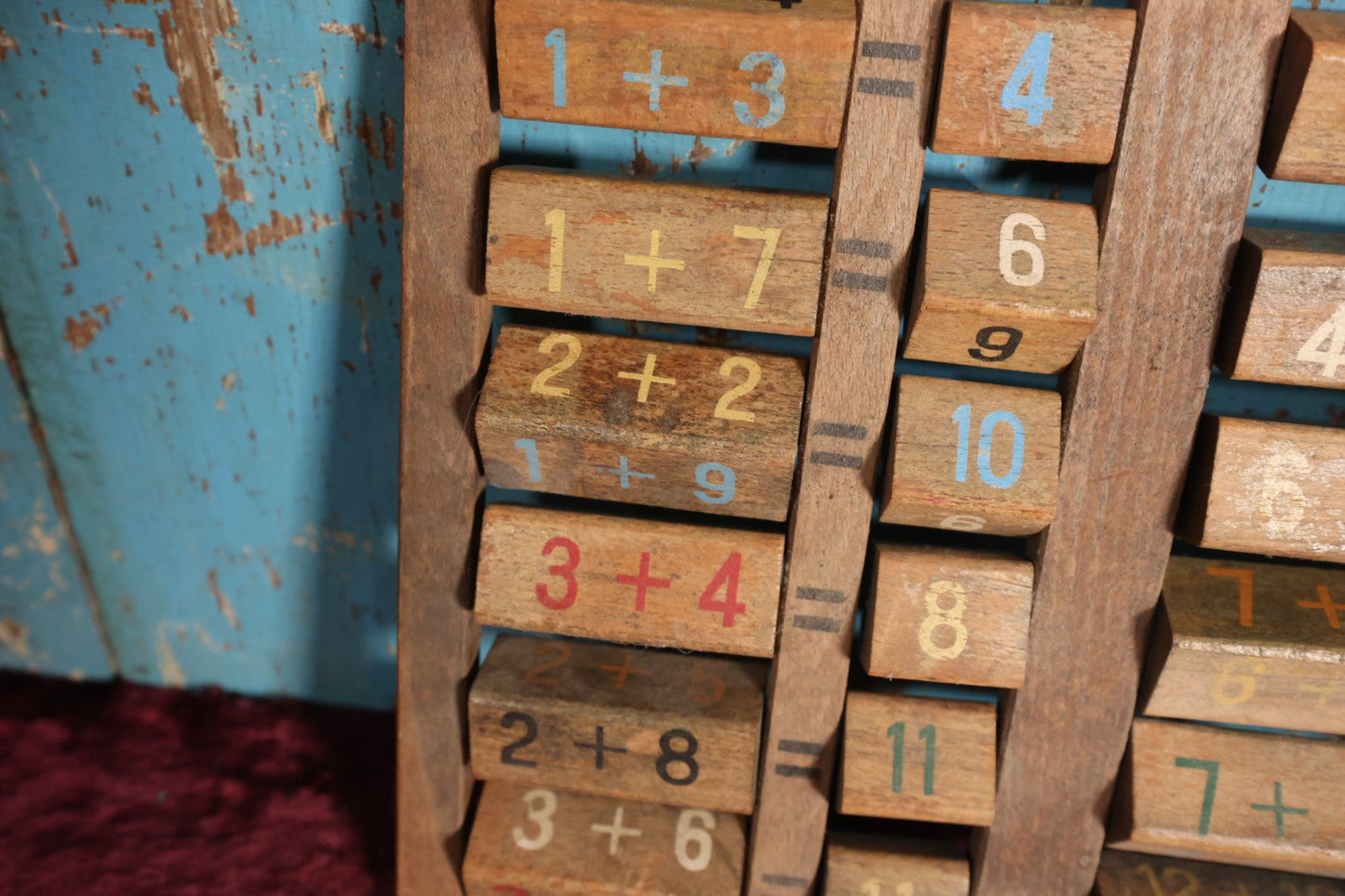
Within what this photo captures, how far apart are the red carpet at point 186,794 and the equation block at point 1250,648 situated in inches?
42.9

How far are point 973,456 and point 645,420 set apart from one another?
35cm

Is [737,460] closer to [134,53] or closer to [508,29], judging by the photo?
[508,29]

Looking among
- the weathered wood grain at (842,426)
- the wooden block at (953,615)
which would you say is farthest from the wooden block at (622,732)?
the wooden block at (953,615)

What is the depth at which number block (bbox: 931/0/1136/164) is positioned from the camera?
0.83 m

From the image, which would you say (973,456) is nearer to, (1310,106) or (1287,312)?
(1287,312)

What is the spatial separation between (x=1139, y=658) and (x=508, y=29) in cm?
97

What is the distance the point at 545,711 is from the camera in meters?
1.09

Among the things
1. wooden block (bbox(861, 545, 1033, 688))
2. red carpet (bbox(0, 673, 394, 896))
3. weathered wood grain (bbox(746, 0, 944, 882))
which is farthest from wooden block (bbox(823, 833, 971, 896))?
red carpet (bbox(0, 673, 394, 896))

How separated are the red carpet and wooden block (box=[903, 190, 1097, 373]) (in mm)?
1096

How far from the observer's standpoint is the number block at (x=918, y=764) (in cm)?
105

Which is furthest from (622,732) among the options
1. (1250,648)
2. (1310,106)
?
(1310,106)

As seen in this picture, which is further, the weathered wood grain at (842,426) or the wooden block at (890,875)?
the wooden block at (890,875)

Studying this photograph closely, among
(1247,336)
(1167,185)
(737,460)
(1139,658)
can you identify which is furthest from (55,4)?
(1139,658)

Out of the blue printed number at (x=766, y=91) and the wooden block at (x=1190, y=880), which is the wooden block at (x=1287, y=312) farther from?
the wooden block at (x=1190, y=880)
